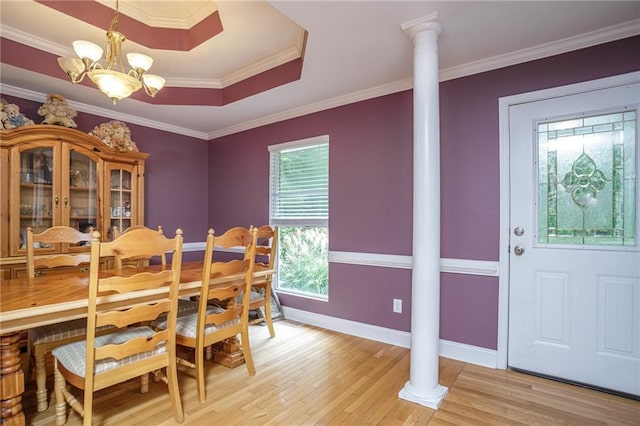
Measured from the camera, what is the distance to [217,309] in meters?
2.34

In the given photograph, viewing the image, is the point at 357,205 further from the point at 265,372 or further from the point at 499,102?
the point at 265,372

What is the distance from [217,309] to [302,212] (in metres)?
1.59

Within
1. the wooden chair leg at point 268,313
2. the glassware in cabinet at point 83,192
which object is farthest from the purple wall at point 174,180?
the wooden chair leg at point 268,313

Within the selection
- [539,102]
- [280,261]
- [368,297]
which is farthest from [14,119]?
[539,102]

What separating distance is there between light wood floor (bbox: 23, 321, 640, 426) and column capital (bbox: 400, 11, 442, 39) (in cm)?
232

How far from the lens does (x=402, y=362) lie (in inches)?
99.6

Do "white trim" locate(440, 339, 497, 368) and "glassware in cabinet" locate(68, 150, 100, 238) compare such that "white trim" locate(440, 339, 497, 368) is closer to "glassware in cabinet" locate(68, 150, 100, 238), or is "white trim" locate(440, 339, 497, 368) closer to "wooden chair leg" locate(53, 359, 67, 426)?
"wooden chair leg" locate(53, 359, 67, 426)

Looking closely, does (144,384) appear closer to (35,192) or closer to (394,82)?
(35,192)

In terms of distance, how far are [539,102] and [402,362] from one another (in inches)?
86.6

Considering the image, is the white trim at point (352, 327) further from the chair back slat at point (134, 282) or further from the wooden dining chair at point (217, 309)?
the chair back slat at point (134, 282)

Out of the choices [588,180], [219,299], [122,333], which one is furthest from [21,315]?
[588,180]

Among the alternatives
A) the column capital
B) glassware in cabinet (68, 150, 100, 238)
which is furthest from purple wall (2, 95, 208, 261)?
the column capital

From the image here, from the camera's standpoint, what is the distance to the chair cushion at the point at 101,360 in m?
1.55

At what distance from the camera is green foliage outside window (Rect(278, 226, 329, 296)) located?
3.48 meters
